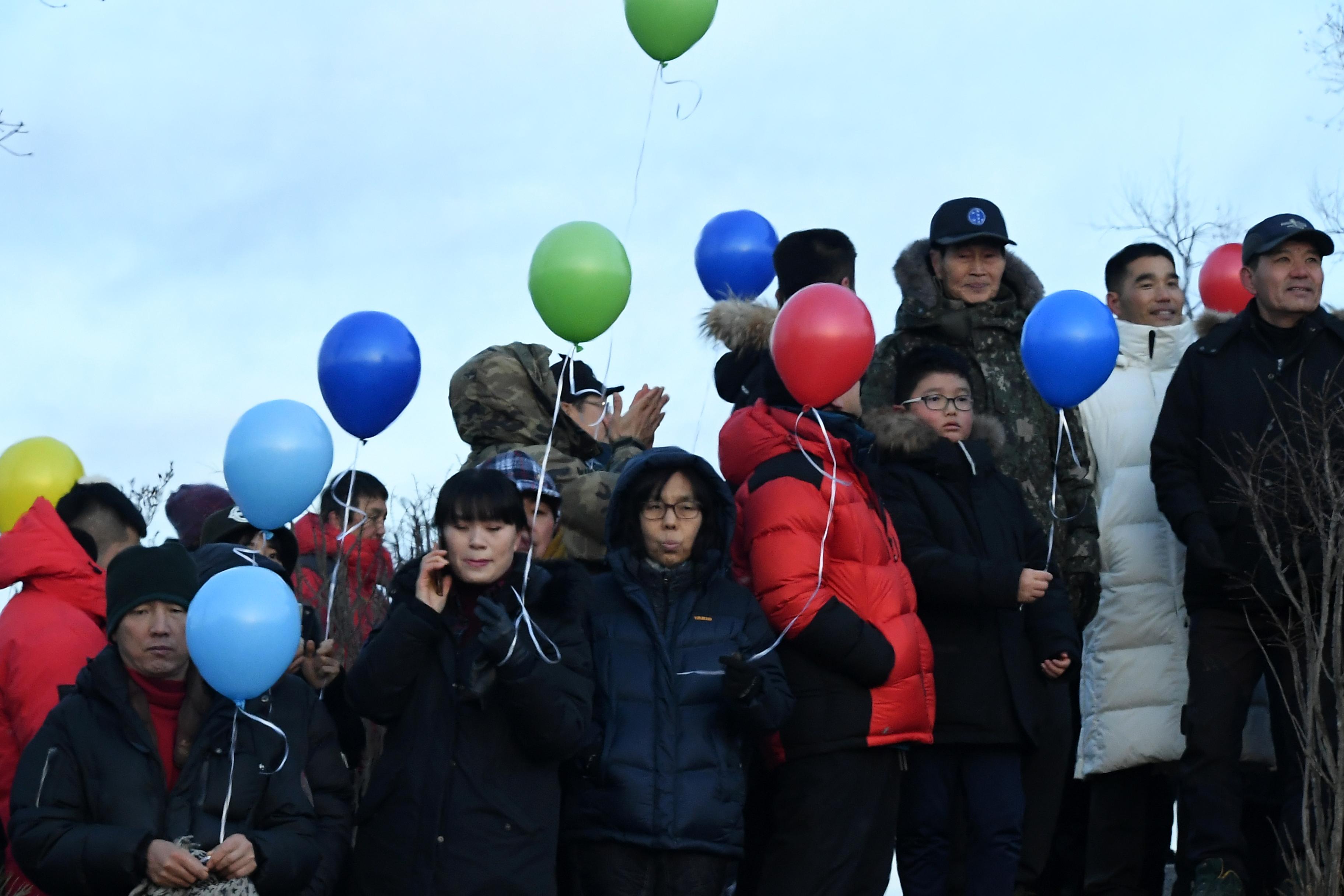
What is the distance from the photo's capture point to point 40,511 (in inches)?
226

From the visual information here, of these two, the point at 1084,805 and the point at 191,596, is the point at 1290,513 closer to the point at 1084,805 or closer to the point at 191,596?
the point at 1084,805

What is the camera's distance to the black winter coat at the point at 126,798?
4.52m

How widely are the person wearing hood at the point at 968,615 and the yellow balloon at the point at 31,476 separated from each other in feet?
11.2

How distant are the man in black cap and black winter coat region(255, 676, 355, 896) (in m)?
2.96

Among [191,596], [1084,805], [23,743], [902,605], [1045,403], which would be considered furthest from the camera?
[1084,805]

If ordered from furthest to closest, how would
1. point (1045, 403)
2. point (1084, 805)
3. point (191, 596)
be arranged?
point (1084, 805)
point (1045, 403)
point (191, 596)

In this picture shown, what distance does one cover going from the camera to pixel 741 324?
6.57 metres

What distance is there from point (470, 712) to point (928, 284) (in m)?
2.75

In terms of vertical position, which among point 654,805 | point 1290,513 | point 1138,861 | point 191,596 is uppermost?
point 1290,513

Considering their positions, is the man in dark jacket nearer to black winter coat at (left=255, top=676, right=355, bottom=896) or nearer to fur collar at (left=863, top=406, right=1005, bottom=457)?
black winter coat at (left=255, top=676, right=355, bottom=896)

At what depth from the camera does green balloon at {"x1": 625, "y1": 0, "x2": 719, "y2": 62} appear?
6.23m

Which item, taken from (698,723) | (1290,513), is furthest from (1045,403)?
(698,723)

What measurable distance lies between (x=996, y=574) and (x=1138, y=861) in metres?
1.78

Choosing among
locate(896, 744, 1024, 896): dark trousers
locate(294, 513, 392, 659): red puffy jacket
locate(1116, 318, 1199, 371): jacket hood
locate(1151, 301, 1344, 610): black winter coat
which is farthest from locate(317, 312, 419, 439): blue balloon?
locate(1116, 318, 1199, 371): jacket hood
